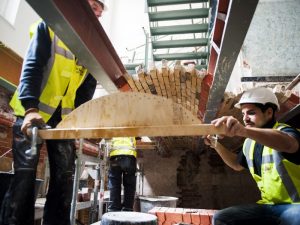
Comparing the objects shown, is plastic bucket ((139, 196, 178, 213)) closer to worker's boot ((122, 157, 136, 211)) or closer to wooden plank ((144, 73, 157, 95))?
worker's boot ((122, 157, 136, 211))

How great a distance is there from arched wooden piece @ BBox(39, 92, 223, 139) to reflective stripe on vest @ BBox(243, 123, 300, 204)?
977 millimetres

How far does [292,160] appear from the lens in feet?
6.95

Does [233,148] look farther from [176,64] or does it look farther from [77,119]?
[77,119]

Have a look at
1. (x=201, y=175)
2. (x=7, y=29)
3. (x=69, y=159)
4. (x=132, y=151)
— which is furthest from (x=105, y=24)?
(x=69, y=159)

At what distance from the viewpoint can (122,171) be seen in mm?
5121

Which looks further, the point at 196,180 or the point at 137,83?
the point at 196,180

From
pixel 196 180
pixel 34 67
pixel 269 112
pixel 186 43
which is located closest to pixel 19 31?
pixel 186 43

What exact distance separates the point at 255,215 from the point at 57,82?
2148 millimetres

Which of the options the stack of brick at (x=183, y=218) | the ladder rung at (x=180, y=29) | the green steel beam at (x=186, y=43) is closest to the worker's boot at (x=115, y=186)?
the stack of brick at (x=183, y=218)

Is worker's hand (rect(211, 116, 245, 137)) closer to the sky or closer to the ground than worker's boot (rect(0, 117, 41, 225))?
closer to the sky

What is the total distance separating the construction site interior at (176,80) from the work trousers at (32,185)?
20.1 inches

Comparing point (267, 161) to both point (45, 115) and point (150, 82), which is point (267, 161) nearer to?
point (150, 82)

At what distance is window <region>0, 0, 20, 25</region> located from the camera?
6316 mm

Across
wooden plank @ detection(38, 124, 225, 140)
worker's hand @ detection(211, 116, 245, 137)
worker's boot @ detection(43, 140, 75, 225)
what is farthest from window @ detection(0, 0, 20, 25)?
worker's hand @ detection(211, 116, 245, 137)
